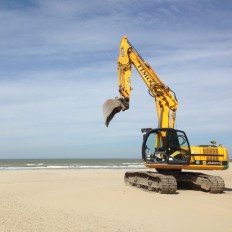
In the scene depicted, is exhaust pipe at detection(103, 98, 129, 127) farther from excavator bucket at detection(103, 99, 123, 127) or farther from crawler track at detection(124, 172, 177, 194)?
crawler track at detection(124, 172, 177, 194)

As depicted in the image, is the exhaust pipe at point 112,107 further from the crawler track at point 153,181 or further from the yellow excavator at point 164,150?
the crawler track at point 153,181

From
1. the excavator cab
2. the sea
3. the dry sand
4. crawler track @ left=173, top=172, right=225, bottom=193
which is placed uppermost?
the excavator cab

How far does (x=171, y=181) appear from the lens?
48.1 ft

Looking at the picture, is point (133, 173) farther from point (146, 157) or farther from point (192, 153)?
point (192, 153)

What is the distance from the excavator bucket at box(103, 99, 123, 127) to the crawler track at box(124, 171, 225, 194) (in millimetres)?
2679

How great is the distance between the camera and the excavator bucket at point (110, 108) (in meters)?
17.5

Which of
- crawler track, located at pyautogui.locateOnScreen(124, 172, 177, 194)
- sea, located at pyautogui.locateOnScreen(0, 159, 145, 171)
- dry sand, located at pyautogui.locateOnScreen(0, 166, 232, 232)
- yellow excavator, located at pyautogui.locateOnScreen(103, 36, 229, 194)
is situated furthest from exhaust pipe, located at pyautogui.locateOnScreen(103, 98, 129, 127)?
→ sea, located at pyautogui.locateOnScreen(0, 159, 145, 171)

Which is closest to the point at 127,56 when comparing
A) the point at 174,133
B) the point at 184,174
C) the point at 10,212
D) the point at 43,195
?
the point at 174,133

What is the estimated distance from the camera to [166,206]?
38.9 ft

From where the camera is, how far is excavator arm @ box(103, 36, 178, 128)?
16953 millimetres

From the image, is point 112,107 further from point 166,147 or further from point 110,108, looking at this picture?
point 166,147

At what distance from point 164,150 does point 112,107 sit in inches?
124

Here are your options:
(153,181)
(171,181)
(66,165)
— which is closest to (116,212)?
(171,181)

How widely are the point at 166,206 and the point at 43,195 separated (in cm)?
512
